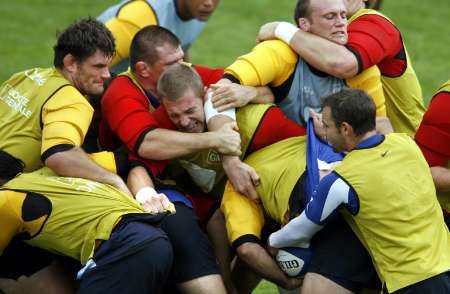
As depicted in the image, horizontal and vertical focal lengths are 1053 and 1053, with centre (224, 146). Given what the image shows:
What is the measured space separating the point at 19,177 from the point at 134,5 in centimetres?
298

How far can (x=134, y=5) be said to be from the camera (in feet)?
27.3

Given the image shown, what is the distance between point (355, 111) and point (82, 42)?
172cm

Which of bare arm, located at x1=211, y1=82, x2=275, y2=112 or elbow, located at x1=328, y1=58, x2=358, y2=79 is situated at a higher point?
elbow, located at x1=328, y1=58, x2=358, y2=79

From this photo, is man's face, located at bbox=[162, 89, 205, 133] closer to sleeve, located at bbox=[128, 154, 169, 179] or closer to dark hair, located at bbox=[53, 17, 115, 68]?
sleeve, located at bbox=[128, 154, 169, 179]

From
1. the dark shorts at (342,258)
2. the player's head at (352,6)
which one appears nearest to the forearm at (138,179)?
the dark shorts at (342,258)

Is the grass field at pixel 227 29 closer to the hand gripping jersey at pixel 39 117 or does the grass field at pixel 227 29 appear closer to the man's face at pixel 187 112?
the hand gripping jersey at pixel 39 117

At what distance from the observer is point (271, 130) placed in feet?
19.7

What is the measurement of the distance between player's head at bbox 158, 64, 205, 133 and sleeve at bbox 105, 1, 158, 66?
6.67 ft

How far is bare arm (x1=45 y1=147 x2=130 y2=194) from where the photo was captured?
5.72 metres

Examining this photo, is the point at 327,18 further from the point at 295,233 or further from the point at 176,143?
the point at 295,233

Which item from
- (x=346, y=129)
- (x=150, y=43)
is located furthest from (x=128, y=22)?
(x=346, y=129)

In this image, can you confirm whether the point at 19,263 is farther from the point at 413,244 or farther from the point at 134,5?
the point at 134,5

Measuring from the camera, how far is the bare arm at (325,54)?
19.8 ft

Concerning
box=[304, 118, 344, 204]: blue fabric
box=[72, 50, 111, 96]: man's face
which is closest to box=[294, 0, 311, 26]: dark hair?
box=[304, 118, 344, 204]: blue fabric
